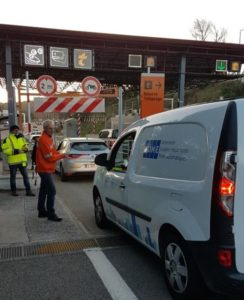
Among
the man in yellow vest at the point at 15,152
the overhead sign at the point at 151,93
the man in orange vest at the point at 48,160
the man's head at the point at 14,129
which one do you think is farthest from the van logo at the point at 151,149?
the overhead sign at the point at 151,93

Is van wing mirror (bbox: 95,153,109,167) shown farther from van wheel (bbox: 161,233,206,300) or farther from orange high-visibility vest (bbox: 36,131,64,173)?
van wheel (bbox: 161,233,206,300)

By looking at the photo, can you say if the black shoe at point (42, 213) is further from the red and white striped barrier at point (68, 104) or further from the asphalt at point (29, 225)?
the red and white striped barrier at point (68, 104)

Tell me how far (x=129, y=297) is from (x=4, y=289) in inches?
53.1

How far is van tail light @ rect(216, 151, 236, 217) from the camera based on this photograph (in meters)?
2.74

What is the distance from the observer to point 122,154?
5.11m

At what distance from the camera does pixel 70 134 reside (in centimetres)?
1773

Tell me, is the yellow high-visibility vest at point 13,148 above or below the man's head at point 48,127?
below

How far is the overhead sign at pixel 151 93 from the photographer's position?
39.8 ft

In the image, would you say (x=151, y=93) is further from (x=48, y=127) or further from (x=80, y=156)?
(x=48, y=127)

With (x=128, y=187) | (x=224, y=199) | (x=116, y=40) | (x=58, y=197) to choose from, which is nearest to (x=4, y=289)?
(x=128, y=187)

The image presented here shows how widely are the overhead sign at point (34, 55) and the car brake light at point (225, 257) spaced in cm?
1274

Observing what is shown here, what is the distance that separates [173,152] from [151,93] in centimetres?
901

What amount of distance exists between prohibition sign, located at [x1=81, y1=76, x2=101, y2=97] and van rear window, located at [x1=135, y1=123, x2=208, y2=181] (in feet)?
30.1

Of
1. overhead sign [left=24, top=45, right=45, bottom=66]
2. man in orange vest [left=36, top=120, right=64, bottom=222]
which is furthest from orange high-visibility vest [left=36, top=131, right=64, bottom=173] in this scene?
overhead sign [left=24, top=45, right=45, bottom=66]
